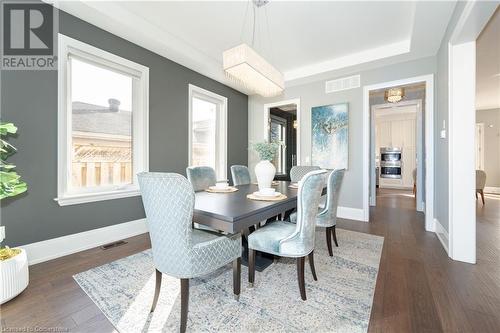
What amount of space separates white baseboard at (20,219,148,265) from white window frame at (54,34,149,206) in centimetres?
39

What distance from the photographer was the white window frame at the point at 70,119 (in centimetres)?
239

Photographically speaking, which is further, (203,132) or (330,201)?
(203,132)

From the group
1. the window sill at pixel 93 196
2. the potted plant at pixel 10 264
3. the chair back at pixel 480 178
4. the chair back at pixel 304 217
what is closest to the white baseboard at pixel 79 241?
the window sill at pixel 93 196

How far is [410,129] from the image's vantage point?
7703 mm

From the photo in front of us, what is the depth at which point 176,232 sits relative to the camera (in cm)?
130

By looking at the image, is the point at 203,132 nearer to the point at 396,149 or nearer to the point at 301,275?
the point at 301,275

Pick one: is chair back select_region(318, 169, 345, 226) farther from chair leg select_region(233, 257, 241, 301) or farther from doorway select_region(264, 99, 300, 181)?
doorway select_region(264, 99, 300, 181)

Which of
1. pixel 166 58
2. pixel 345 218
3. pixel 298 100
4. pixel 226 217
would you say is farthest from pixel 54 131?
pixel 345 218

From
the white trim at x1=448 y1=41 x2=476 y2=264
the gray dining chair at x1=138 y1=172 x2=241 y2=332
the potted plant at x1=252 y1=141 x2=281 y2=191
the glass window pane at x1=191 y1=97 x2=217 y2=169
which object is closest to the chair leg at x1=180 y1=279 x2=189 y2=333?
the gray dining chair at x1=138 y1=172 x2=241 y2=332

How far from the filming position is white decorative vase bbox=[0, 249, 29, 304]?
1.56 m

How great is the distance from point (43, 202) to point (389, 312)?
3.31 meters

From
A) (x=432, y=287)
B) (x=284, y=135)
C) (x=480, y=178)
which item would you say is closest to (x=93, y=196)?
(x=432, y=287)

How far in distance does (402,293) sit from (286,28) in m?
3.25

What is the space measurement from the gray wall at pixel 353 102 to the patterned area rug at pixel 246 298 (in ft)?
6.15
